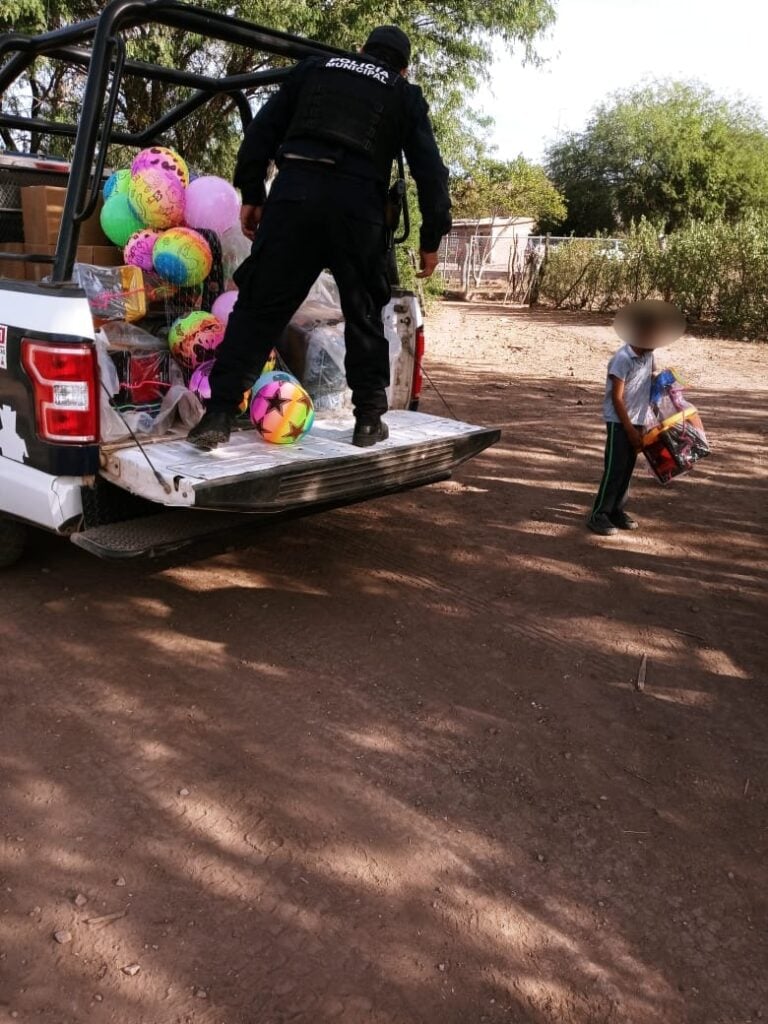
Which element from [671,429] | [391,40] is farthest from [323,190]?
[671,429]

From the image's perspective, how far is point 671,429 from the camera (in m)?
4.87

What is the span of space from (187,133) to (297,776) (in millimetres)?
12664

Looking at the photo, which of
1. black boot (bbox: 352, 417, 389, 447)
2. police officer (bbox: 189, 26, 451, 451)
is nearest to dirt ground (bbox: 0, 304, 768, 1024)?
black boot (bbox: 352, 417, 389, 447)

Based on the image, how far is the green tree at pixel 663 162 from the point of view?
120 feet

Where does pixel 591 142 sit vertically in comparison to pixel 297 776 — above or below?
above

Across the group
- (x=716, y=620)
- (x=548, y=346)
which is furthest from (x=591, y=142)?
(x=716, y=620)

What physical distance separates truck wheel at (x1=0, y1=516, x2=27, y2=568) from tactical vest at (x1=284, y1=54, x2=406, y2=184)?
210 centimetres

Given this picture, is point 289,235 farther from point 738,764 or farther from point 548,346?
point 548,346

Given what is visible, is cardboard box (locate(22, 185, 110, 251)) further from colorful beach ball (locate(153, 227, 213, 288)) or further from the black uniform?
the black uniform

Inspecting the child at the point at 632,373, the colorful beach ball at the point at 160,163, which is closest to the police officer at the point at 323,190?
the colorful beach ball at the point at 160,163

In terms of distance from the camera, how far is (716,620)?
4203 mm

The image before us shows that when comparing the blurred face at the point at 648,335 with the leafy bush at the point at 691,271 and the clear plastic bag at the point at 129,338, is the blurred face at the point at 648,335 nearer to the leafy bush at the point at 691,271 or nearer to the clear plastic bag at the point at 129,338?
the clear plastic bag at the point at 129,338

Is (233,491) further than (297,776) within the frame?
Yes

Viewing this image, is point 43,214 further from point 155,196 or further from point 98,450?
point 98,450
